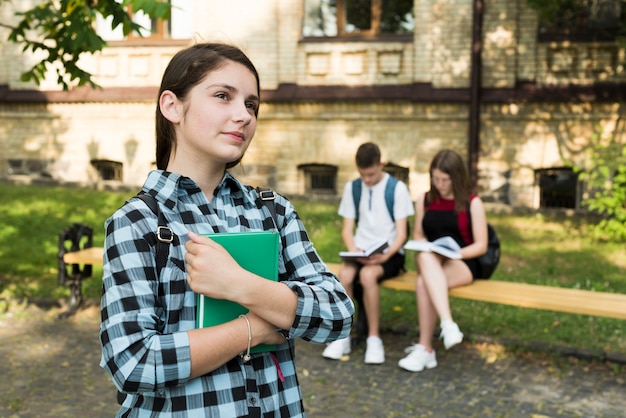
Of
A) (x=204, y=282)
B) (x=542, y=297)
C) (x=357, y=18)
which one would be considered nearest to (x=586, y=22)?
(x=357, y=18)

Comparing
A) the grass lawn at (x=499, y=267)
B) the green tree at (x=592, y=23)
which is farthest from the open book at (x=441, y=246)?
the green tree at (x=592, y=23)

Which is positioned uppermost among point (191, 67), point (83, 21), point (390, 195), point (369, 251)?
point (83, 21)

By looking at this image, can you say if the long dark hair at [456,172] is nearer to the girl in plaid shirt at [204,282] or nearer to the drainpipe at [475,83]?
the girl in plaid shirt at [204,282]

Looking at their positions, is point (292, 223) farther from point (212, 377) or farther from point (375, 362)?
point (375, 362)

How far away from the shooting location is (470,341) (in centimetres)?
610

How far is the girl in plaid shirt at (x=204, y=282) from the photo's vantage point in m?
1.62

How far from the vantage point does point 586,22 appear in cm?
1159

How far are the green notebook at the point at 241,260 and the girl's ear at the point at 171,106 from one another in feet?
1.19

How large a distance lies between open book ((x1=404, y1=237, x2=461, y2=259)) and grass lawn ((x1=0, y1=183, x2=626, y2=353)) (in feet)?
2.82

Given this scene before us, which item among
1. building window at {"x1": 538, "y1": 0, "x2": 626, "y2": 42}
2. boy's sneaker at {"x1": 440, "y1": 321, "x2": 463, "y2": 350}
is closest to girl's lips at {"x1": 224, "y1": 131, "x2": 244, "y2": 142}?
boy's sneaker at {"x1": 440, "y1": 321, "x2": 463, "y2": 350}

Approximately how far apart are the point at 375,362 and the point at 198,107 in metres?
4.18

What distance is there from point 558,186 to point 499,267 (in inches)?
162

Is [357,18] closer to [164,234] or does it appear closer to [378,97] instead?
[378,97]

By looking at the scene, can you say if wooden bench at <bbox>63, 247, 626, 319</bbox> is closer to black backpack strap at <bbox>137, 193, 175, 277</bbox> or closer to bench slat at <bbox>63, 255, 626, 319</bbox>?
bench slat at <bbox>63, 255, 626, 319</bbox>
